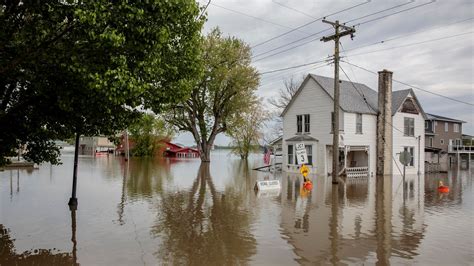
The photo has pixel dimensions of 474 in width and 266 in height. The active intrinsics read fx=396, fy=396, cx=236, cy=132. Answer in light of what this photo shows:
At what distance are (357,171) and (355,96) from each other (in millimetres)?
7220

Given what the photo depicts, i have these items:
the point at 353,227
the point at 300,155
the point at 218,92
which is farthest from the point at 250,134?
the point at 353,227

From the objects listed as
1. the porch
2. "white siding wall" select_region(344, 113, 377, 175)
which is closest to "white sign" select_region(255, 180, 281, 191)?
the porch

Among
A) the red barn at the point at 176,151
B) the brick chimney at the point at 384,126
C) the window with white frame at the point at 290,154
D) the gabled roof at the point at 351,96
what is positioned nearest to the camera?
the gabled roof at the point at 351,96

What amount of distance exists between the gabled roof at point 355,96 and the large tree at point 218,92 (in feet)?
45.0

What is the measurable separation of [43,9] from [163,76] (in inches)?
138

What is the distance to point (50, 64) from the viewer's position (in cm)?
935

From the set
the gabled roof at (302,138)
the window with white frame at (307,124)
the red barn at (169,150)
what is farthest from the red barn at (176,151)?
the window with white frame at (307,124)

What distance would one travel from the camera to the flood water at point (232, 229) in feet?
29.5

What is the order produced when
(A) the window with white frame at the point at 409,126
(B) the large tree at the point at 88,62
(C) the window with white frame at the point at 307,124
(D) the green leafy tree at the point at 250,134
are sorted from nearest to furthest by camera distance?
(B) the large tree at the point at 88,62, (C) the window with white frame at the point at 307,124, (A) the window with white frame at the point at 409,126, (D) the green leafy tree at the point at 250,134

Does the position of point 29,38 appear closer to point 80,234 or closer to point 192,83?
point 192,83

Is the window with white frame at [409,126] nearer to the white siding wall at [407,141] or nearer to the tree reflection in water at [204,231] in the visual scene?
the white siding wall at [407,141]

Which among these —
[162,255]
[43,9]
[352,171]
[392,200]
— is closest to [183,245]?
[162,255]

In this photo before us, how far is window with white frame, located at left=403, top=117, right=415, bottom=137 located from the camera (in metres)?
37.6

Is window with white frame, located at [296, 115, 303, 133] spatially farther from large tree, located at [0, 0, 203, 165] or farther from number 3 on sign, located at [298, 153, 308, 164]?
large tree, located at [0, 0, 203, 165]
